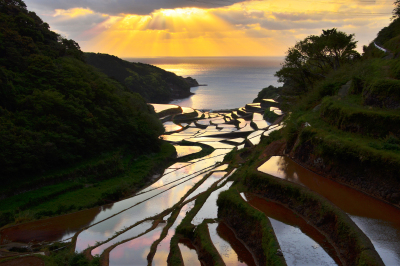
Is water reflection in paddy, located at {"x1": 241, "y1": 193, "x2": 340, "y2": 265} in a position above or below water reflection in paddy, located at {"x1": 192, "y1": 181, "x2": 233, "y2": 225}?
above

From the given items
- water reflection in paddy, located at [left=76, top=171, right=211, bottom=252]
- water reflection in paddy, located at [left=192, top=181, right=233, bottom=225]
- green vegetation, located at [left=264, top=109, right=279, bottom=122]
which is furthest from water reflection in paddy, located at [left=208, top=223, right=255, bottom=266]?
green vegetation, located at [left=264, top=109, right=279, bottom=122]

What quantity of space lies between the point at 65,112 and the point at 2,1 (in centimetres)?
1386

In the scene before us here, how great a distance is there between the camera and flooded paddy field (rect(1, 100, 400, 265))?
788cm

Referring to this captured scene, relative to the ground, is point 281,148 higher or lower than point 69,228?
higher

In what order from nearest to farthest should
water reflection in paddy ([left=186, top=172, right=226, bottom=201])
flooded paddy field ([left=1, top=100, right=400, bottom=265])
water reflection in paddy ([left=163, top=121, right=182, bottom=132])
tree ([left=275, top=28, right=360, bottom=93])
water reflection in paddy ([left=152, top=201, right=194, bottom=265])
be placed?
flooded paddy field ([left=1, top=100, right=400, bottom=265]) → water reflection in paddy ([left=152, top=201, right=194, bottom=265]) → water reflection in paddy ([left=186, top=172, right=226, bottom=201]) → tree ([left=275, top=28, right=360, bottom=93]) → water reflection in paddy ([left=163, top=121, right=182, bottom=132])

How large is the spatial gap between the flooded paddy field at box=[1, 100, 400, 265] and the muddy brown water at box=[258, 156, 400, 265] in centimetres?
2

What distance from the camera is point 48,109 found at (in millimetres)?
20125

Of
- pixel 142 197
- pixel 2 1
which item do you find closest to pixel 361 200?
pixel 142 197

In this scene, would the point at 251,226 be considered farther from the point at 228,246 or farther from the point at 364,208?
the point at 364,208

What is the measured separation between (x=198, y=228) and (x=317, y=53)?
2003 centimetres

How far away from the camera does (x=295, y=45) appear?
25500mm

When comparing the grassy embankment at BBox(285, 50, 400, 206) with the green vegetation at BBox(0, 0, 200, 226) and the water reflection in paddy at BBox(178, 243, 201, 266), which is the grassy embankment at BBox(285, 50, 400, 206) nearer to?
the water reflection in paddy at BBox(178, 243, 201, 266)

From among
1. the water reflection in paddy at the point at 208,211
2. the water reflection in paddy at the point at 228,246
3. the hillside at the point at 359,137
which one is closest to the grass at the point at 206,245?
the water reflection in paddy at the point at 228,246

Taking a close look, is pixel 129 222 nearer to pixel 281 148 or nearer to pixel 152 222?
pixel 152 222
